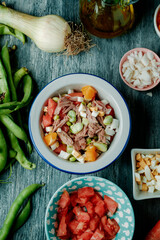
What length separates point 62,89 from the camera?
71.1 inches

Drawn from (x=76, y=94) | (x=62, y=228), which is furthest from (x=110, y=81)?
(x=62, y=228)

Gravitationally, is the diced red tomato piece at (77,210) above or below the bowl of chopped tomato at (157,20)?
below

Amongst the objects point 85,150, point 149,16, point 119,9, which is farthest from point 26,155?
point 149,16

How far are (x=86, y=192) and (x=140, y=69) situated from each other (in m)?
0.92

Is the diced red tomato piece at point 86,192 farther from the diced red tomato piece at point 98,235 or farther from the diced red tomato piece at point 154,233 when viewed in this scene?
the diced red tomato piece at point 154,233

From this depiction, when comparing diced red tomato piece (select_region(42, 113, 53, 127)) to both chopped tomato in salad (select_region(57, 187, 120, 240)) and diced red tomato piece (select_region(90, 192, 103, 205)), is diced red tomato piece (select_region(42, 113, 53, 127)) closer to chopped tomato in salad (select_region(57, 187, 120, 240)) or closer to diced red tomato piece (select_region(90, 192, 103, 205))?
chopped tomato in salad (select_region(57, 187, 120, 240))

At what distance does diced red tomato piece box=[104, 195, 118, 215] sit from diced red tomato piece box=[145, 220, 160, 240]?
1.00 ft

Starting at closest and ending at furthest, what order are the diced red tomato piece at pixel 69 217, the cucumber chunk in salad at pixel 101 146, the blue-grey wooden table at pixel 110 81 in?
the cucumber chunk in salad at pixel 101 146
the diced red tomato piece at pixel 69 217
the blue-grey wooden table at pixel 110 81

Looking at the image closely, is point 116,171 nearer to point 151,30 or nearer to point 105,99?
point 105,99

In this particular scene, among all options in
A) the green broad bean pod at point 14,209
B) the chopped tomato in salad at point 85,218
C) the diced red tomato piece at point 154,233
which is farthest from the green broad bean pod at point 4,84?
the diced red tomato piece at point 154,233

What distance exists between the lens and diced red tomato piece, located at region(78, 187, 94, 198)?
180 centimetres

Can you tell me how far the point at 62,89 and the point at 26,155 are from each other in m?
0.56

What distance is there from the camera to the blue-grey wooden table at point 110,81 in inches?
77.3

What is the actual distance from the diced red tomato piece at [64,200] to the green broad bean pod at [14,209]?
0.74ft
